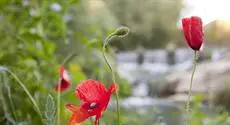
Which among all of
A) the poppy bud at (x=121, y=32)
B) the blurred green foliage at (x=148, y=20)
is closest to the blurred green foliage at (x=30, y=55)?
the poppy bud at (x=121, y=32)

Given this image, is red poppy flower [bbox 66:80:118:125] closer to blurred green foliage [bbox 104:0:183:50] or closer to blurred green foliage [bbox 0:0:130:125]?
blurred green foliage [bbox 0:0:130:125]

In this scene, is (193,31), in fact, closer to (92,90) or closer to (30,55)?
(92,90)

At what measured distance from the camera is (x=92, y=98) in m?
0.46

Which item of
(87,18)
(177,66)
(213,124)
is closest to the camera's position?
(213,124)

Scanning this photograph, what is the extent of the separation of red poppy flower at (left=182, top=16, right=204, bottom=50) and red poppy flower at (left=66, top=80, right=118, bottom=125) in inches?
3.6

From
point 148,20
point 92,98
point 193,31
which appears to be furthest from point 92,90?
point 148,20

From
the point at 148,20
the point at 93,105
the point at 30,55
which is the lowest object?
the point at 148,20

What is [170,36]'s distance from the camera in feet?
47.1

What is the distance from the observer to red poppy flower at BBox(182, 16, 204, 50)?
0.49 metres

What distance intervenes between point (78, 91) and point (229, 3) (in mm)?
908

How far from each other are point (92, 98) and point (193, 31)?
0.13 m

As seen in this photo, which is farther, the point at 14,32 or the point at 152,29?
the point at 152,29

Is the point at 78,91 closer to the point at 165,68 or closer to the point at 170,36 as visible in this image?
the point at 165,68

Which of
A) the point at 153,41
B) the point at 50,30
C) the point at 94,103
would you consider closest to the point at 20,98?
the point at 94,103
